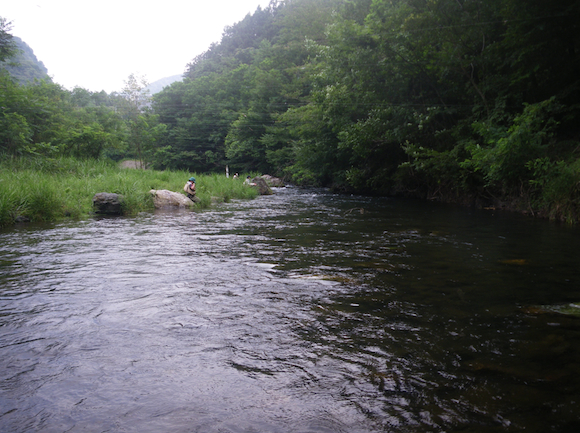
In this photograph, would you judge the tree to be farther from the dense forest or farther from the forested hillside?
the forested hillside

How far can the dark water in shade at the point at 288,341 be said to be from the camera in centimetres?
232

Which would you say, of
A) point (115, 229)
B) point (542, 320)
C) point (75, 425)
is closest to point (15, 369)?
point (75, 425)

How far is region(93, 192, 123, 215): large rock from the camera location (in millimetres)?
Result: 12203

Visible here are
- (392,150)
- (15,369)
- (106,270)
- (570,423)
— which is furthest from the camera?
(392,150)

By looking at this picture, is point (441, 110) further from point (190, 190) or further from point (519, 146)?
point (190, 190)

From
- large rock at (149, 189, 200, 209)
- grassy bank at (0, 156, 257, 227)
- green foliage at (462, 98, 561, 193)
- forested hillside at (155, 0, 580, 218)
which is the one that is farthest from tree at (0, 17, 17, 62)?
green foliage at (462, 98, 561, 193)

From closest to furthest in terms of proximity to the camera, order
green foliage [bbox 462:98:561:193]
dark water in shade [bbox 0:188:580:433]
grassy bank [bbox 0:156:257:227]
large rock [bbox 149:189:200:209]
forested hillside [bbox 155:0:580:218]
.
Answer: dark water in shade [bbox 0:188:580:433], grassy bank [bbox 0:156:257:227], green foliage [bbox 462:98:561:193], forested hillside [bbox 155:0:580:218], large rock [bbox 149:189:200:209]

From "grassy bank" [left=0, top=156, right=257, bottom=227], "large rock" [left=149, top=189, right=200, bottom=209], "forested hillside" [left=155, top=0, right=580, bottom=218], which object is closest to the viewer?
"grassy bank" [left=0, top=156, right=257, bottom=227]

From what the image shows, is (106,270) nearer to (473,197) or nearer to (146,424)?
(146,424)

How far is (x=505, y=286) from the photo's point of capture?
4738mm

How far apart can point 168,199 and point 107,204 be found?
8.90 feet

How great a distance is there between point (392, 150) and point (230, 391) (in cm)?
2063

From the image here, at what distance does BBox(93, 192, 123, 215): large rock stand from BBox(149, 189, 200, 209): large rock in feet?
6.65

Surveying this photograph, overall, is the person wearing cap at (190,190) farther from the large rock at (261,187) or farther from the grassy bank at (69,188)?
the large rock at (261,187)
